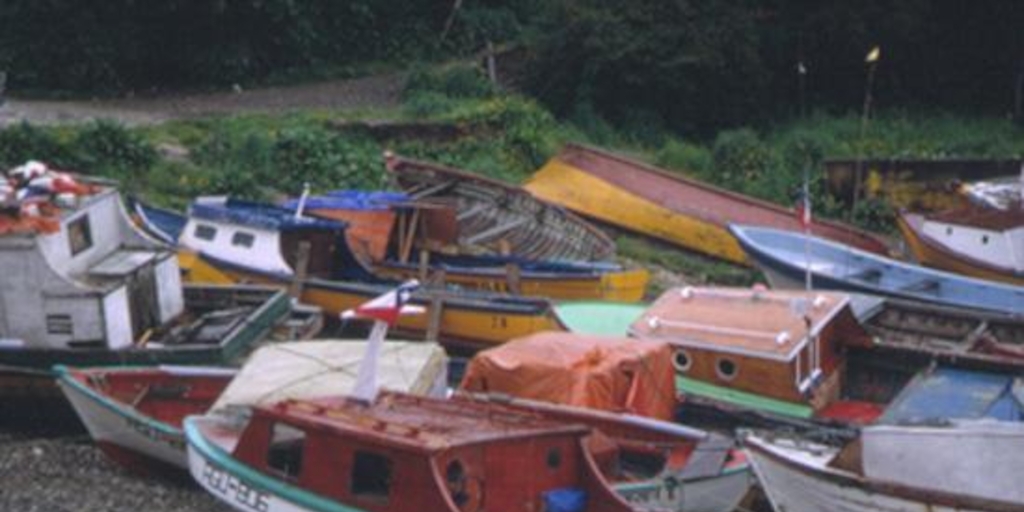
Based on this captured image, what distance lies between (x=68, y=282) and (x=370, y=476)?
600 centimetres

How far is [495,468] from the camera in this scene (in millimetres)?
14195

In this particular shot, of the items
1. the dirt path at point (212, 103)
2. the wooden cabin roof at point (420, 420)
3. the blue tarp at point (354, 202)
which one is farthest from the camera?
the dirt path at point (212, 103)

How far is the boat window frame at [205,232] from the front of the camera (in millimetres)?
23531

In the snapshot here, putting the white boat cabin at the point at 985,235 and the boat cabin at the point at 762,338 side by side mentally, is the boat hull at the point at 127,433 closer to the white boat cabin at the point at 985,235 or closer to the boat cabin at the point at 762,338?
the boat cabin at the point at 762,338

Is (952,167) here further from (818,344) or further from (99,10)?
(99,10)

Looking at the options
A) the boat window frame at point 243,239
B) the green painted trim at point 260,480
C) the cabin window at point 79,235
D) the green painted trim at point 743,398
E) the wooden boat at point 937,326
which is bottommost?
the green painted trim at point 743,398

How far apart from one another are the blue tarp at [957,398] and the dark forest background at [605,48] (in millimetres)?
18020

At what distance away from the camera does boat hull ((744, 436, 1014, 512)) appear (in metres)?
14.8

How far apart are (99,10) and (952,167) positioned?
17.3 metres

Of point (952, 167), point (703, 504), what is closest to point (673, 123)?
point (952, 167)

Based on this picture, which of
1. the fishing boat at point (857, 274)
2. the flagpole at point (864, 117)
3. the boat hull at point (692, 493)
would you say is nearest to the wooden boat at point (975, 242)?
the fishing boat at point (857, 274)

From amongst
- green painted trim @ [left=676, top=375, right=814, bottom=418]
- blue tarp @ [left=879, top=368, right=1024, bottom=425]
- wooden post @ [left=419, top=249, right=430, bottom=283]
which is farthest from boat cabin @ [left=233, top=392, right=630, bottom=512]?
wooden post @ [left=419, top=249, right=430, bottom=283]

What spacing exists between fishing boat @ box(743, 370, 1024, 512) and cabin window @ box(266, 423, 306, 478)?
14.1 feet

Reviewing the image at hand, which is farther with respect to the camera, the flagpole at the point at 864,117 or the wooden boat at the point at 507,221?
the flagpole at the point at 864,117
